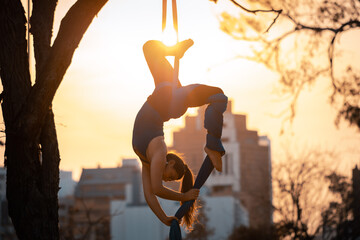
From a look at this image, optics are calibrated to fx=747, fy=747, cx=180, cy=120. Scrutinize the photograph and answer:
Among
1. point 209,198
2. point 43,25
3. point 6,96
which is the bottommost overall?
point 209,198

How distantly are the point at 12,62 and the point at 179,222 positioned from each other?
223cm

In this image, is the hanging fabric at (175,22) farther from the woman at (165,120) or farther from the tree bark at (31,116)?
the tree bark at (31,116)

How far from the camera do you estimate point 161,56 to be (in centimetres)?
536

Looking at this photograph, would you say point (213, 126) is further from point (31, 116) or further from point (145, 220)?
point (145, 220)

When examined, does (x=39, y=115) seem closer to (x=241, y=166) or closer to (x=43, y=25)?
(x=43, y=25)

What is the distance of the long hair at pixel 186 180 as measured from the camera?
5.31 meters

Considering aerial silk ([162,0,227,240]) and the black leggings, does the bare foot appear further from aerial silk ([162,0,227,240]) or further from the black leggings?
the black leggings

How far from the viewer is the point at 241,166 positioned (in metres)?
113

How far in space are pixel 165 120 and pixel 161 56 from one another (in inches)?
18.4

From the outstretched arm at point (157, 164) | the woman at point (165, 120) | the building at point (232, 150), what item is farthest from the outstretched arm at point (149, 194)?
the building at point (232, 150)

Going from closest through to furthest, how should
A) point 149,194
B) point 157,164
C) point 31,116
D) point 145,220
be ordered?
point 157,164, point 149,194, point 31,116, point 145,220

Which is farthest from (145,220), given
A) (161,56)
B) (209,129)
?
(209,129)

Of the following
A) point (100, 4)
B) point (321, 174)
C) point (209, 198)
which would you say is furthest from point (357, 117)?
point (209, 198)

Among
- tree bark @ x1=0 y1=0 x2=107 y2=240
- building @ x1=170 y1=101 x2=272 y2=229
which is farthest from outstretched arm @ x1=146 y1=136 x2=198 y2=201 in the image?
building @ x1=170 y1=101 x2=272 y2=229
